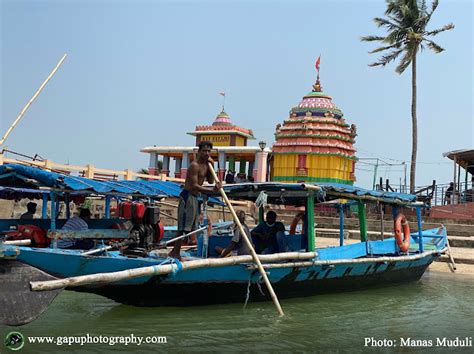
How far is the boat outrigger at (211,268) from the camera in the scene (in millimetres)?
5582

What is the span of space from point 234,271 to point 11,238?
3.70 meters

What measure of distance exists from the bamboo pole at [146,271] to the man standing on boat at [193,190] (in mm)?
630

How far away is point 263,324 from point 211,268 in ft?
3.40

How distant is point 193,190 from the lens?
25.3 feet

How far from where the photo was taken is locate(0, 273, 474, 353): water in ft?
20.4

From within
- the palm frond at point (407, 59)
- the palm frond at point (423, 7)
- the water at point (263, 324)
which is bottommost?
the water at point (263, 324)

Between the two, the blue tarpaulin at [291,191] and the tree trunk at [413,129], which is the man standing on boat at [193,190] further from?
the tree trunk at [413,129]

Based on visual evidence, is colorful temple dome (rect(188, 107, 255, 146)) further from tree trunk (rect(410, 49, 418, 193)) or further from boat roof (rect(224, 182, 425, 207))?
boat roof (rect(224, 182, 425, 207))

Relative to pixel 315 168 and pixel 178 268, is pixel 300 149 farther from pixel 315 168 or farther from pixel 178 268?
pixel 178 268

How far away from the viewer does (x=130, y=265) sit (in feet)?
22.5

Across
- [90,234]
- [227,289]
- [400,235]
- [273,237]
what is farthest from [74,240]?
[400,235]

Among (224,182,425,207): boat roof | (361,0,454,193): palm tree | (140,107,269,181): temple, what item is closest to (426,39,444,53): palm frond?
(361,0,454,193): palm tree

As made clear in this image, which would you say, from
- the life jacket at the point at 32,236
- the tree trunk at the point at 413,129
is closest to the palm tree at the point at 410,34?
the tree trunk at the point at 413,129

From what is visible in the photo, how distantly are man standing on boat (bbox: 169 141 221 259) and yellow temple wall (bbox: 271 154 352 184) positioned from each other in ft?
59.8
